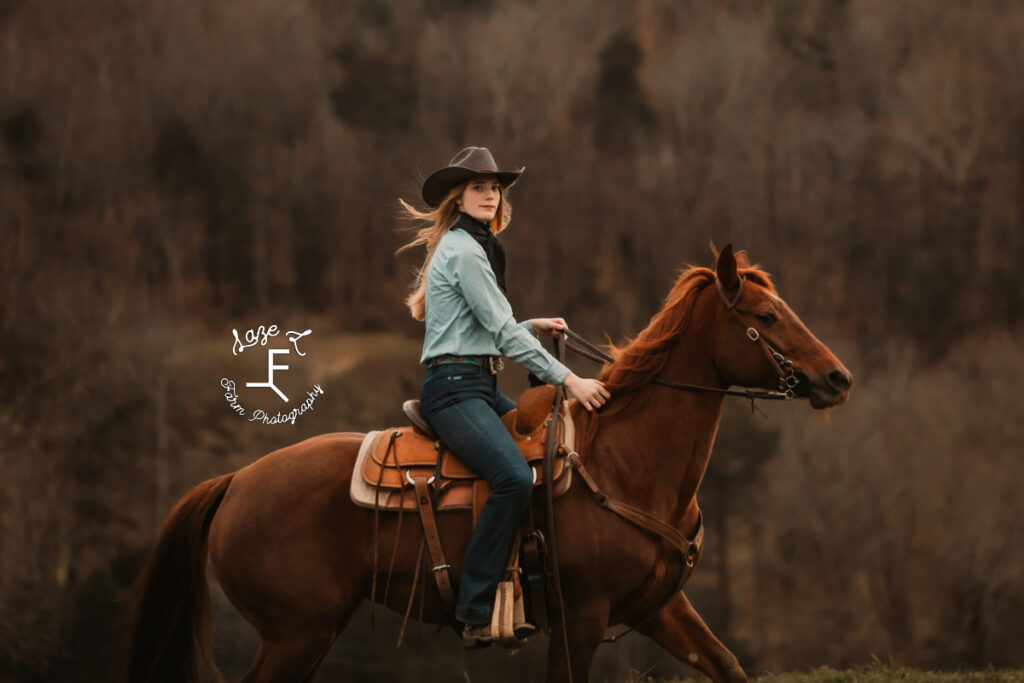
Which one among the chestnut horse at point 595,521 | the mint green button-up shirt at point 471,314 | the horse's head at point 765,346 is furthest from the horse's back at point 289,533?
the horse's head at point 765,346

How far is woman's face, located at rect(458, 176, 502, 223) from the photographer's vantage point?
4.27 metres

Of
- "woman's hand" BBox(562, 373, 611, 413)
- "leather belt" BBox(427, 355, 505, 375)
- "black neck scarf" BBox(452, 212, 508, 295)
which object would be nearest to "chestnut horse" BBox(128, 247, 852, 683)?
"woman's hand" BBox(562, 373, 611, 413)

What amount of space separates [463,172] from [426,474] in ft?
4.67

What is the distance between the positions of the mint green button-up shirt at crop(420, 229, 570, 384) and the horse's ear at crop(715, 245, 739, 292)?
0.82 metres

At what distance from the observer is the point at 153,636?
14.5 feet

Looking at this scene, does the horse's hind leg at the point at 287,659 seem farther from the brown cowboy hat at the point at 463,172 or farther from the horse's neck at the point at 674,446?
the brown cowboy hat at the point at 463,172

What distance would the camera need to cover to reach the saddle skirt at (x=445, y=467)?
4125 millimetres

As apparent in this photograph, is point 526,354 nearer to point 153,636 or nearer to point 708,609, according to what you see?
point 153,636

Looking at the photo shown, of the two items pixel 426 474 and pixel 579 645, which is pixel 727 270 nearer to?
pixel 426 474

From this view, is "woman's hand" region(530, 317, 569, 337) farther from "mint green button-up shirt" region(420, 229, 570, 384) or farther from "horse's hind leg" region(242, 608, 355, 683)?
"horse's hind leg" region(242, 608, 355, 683)

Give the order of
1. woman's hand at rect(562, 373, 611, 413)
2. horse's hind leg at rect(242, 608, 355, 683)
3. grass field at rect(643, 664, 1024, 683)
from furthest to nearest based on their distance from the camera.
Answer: grass field at rect(643, 664, 1024, 683) < horse's hind leg at rect(242, 608, 355, 683) < woman's hand at rect(562, 373, 611, 413)

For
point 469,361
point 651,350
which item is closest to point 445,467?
point 469,361

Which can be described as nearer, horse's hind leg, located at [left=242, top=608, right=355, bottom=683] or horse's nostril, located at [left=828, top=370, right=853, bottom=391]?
horse's nostril, located at [left=828, top=370, right=853, bottom=391]

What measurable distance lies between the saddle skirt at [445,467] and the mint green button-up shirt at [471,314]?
1.04 feet
